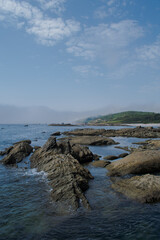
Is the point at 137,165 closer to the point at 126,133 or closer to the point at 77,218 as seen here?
the point at 77,218

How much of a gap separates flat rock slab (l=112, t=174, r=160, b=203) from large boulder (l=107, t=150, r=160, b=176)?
392 centimetres

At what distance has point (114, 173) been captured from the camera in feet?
56.2

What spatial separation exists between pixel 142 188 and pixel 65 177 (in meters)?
6.00

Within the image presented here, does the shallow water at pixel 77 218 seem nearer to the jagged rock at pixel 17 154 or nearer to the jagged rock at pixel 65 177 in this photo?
the jagged rock at pixel 65 177

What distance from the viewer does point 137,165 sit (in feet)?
56.9

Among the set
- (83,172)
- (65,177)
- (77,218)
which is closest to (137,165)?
(83,172)

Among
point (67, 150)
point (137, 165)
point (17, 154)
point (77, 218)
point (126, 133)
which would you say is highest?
point (67, 150)

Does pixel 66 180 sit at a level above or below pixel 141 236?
above

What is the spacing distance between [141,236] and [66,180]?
262 inches

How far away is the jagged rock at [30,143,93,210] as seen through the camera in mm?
10930

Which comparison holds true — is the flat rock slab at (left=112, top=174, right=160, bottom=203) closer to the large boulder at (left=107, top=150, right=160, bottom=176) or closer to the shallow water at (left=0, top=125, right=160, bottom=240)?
the shallow water at (left=0, top=125, right=160, bottom=240)

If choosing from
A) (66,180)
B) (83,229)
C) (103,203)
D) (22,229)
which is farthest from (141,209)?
(22,229)

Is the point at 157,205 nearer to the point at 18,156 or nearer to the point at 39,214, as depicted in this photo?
the point at 39,214

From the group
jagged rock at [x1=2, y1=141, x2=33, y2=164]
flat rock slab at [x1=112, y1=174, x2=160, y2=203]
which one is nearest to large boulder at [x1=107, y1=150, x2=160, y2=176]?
flat rock slab at [x1=112, y1=174, x2=160, y2=203]
